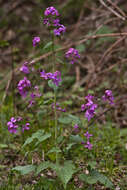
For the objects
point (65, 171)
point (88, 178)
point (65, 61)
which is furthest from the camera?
point (65, 61)

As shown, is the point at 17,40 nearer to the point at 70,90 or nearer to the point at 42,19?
the point at 70,90

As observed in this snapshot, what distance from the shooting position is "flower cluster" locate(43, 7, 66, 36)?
2170 millimetres

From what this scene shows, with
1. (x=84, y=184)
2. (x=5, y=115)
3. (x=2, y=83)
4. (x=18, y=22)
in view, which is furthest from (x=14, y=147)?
(x=18, y=22)

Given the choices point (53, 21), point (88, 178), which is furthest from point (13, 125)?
point (53, 21)

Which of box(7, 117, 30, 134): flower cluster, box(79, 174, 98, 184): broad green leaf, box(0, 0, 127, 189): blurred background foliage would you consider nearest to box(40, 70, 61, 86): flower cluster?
box(0, 0, 127, 189): blurred background foliage

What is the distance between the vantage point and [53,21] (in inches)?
86.1

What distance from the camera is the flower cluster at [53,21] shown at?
217cm

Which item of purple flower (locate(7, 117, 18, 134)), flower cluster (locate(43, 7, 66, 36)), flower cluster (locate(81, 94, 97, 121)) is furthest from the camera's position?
purple flower (locate(7, 117, 18, 134))

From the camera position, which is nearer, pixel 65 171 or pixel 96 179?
pixel 65 171

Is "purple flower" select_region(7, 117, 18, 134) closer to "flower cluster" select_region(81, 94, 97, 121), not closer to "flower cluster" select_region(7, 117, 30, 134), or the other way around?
"flower cluster" select_region(7, 117, 30, 134)

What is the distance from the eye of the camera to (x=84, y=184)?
248 cm

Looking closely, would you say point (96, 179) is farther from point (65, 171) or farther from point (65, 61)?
point (65, 61)

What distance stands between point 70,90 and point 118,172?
281cm

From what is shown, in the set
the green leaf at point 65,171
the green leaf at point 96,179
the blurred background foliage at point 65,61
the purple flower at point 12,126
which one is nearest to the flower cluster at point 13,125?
the purple flower at point 12,126
